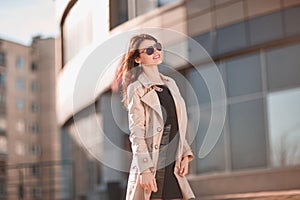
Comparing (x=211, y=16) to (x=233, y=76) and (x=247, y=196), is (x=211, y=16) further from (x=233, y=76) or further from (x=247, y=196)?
(x=247, y=196)

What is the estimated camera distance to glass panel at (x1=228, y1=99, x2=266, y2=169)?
388 inches

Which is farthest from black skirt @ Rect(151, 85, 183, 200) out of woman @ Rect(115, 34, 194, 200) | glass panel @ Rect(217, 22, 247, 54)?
glass panel @ Rect(217, 22, 247, 54)

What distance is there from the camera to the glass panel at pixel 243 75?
10.1m

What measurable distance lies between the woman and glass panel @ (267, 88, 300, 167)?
20.3 ft

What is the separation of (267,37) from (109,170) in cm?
439

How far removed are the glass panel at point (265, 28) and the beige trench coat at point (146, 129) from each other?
21.8 ft

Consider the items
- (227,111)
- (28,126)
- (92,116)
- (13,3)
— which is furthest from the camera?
(28,126)

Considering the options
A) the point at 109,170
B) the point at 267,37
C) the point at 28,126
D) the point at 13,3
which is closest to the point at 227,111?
the point at 267,37

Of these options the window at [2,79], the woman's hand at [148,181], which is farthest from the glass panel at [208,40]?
the window at [2,79]

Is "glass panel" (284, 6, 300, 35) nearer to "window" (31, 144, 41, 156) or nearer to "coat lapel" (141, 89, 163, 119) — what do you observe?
"coat lapel" (141, 89, 163, 119)

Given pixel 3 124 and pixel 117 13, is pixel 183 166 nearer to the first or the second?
pixel 117 13

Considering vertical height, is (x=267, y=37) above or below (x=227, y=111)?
above

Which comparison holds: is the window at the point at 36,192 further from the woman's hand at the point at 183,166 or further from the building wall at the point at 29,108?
the woman's hand at the point at 183,166

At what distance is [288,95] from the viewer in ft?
31.7
